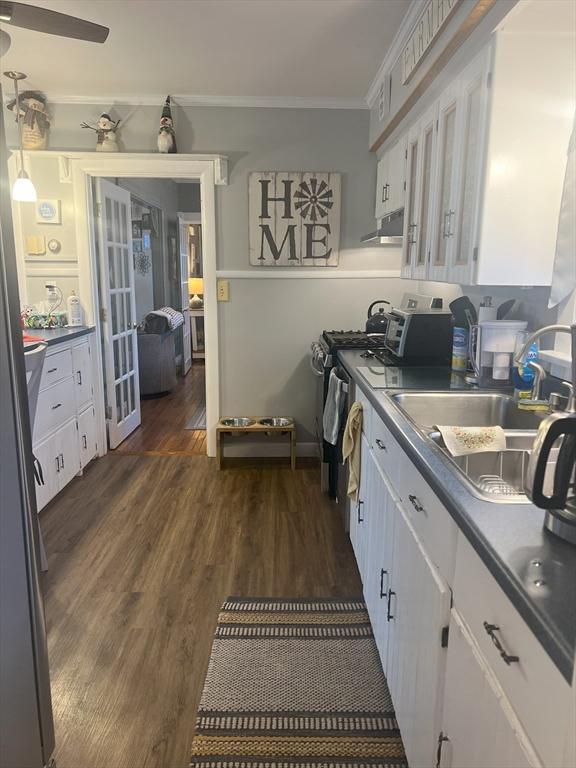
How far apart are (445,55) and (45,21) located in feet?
4.60

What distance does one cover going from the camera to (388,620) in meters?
1.70

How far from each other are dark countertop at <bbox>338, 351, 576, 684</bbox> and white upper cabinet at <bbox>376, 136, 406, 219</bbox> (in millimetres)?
2052

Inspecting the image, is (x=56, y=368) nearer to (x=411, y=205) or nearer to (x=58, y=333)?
(x=58, y=333)

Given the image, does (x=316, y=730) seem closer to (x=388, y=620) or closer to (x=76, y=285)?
(x=388, y=620)

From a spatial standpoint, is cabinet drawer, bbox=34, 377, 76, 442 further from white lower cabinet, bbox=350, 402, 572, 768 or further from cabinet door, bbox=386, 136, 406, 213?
cabinet door, bbox=386, 136, 406, 213

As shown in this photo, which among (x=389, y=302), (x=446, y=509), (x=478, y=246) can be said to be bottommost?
(x=446, y=509)

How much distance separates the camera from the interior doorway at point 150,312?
13.4 feet

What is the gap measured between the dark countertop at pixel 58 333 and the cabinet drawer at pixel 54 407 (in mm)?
263

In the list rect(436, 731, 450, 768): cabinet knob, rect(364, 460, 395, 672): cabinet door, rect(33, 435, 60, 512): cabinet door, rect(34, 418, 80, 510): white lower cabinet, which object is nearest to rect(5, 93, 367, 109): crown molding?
rect(34, 418, 80, 510): white lower cabinet

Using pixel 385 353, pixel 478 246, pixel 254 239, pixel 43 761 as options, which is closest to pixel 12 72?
pixel 254 239

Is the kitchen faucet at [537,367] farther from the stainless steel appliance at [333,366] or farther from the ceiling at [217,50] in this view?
the ceiling at [217,50]

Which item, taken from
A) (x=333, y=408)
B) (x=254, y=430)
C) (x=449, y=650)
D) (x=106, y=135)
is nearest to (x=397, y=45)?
(x=333, y=408)

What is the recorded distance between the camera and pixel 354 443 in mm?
2357

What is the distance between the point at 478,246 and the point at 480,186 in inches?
7.5
